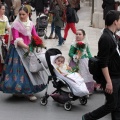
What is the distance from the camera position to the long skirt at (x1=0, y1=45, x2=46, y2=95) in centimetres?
701

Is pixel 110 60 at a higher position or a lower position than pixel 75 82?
higher

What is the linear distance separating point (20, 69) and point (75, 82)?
1.11m

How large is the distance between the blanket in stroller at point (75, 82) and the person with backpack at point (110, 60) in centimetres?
103

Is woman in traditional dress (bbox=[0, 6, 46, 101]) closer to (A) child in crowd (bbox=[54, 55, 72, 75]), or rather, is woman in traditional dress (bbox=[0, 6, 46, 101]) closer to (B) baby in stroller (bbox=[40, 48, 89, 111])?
(B) baby in stroller (bbox=[40, 48, 89, 111])

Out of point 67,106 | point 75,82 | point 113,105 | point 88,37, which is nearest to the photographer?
point 113,105

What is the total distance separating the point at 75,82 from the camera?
6.43 metres

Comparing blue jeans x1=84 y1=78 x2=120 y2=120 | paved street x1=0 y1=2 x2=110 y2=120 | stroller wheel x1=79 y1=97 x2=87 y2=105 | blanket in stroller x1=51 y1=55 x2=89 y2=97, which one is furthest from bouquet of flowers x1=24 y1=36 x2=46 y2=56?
blue jeans x1=84 y1=78 x2=120 y2=120

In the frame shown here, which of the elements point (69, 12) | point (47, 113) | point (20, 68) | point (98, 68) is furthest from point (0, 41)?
point (69, 12)

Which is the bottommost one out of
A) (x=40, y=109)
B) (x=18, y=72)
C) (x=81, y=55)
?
(x=40, y=109)

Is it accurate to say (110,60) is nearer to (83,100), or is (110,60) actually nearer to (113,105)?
(113,105)

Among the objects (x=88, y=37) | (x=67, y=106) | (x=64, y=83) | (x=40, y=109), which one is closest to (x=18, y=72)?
(x=40, y=109)

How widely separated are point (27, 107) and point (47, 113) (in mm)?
468

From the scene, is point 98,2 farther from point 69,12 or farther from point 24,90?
point 24,90

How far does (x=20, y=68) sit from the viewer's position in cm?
705
